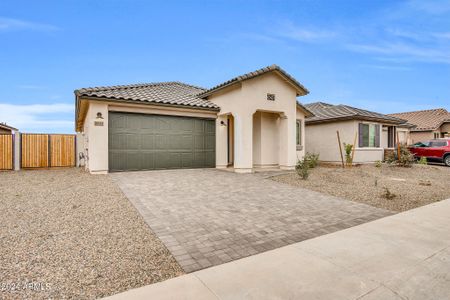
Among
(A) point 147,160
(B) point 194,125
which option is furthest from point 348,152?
(A) point 147,160

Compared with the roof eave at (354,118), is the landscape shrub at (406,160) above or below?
below

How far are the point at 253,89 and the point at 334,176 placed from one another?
5.40 metres

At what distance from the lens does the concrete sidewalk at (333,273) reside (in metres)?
2.29

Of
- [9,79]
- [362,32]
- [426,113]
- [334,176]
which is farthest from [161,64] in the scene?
[426,113]

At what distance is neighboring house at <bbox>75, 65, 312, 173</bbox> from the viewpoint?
10.4 metres

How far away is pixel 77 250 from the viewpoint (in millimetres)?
3262

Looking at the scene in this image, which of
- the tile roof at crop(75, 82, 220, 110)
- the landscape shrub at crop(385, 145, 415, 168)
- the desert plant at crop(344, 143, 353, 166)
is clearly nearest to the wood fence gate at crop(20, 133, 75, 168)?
the tile roof at crop(75, 82, 220, 110)

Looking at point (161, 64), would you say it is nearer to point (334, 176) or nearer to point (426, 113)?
point (334, 176)

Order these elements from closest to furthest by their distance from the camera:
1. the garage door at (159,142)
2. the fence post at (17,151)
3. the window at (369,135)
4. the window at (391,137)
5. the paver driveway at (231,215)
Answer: the paver driveway at (231,215) < the garage door at (159,142) < the fence post at (17,151) < the window at (369,135) < the window at (391,137)

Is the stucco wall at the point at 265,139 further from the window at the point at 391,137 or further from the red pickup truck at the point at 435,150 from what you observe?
the red pickup truck at the point at 435,150

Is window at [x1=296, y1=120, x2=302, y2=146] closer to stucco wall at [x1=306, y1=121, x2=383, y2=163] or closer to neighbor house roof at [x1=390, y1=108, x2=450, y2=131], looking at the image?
stucco wall at [x1=306, y1=121, x2=383, y2=163]

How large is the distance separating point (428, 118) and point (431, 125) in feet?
9.06

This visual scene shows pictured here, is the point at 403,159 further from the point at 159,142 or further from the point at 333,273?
the point at 333,273

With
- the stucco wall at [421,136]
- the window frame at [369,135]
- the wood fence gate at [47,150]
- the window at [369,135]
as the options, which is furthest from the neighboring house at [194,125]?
the stucco wall at [421,136]
